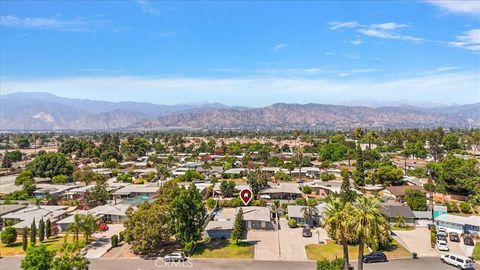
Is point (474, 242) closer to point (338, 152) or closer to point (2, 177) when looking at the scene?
point (338, 152)

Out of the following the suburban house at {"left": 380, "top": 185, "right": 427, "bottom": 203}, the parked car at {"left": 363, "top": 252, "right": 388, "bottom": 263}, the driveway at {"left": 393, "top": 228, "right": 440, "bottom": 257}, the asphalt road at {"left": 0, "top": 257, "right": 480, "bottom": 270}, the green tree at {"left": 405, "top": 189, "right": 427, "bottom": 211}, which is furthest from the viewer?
the suburban house at {"left": 380, "top": 185, "right": 427, "bottom": 203}

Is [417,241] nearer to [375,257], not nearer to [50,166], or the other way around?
[375,257]

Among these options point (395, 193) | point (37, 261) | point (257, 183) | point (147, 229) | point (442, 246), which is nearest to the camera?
point (37, 261)

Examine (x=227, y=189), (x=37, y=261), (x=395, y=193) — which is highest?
(x=37, y=261)

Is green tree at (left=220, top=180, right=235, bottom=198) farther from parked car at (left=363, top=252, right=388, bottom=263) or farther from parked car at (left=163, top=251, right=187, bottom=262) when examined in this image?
parked car at (left=363, top=252, right=388, bottom=263)

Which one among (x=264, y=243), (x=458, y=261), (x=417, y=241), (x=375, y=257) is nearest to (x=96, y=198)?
(x=264, y=243)

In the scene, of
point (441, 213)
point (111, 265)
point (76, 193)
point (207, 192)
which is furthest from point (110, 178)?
point (441, 213)

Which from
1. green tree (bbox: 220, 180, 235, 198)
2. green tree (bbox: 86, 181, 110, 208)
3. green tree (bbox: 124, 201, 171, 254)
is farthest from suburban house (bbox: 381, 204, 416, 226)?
green tree (bbox: 86, 181, 110, 208)
